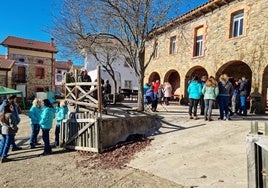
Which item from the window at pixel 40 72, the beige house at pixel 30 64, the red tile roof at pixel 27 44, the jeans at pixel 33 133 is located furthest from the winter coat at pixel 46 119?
the window at pixel 40 72

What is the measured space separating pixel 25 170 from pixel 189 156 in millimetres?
4219

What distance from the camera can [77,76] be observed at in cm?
1023

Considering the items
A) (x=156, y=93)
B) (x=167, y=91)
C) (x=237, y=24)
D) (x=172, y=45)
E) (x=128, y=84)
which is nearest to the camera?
(x=156, y=93)

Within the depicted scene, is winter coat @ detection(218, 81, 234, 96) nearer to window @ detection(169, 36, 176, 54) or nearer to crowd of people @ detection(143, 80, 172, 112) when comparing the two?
crowd of people @ detection(143, 80, 172, 112)

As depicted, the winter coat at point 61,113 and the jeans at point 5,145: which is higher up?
the winter coat at point 61,113

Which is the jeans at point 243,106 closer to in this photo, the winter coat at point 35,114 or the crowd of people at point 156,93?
the crowd of people at point 156,93

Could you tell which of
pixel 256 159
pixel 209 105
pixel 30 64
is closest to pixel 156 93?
pixel 209 105

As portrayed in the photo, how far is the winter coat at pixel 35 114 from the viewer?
8.45 meters

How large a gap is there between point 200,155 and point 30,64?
33539 mm

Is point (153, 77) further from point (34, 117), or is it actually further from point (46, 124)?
point (46, 124)

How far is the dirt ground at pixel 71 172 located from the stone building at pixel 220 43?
20.7 feet

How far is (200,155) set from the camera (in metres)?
5.95

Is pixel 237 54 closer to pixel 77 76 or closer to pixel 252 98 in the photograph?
pixel 252 98

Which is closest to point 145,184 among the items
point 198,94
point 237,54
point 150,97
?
point 198,94
